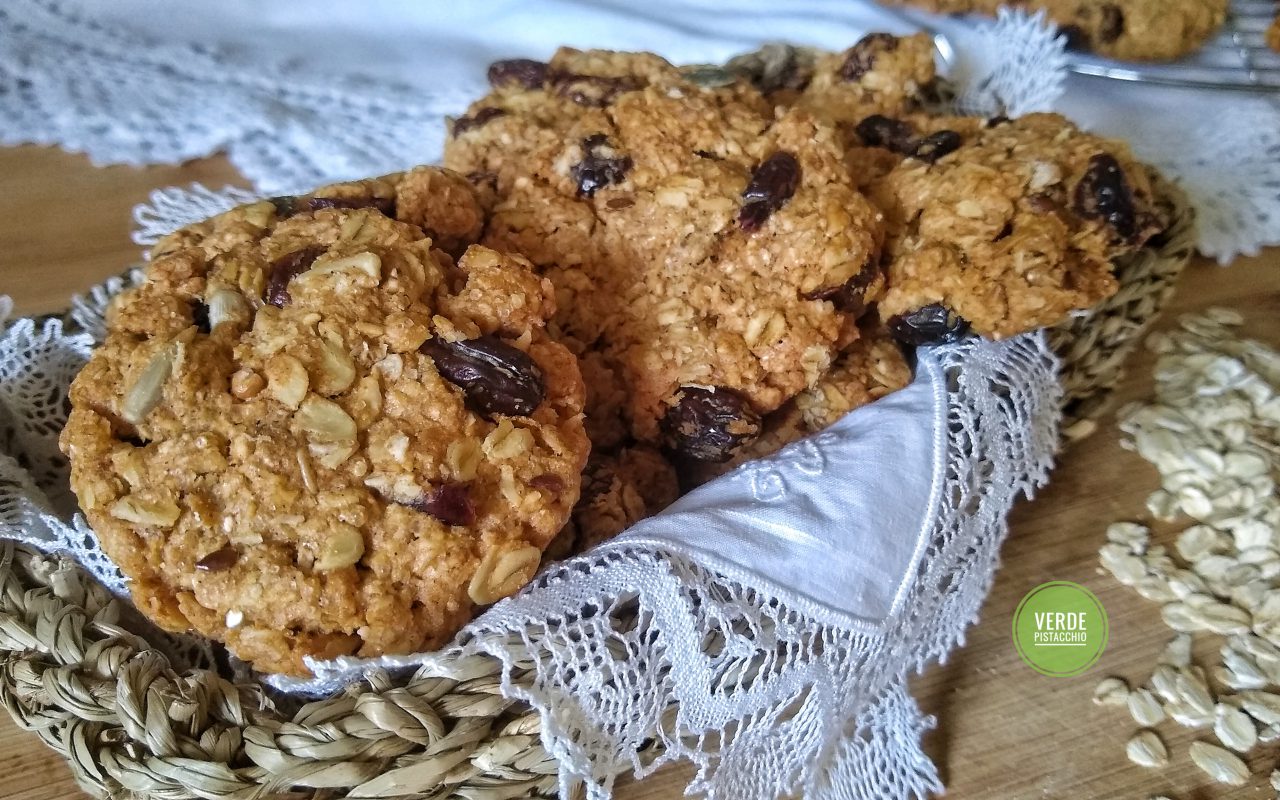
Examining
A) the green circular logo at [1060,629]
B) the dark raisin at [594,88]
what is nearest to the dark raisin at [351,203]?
the dark raisin at [594,88]

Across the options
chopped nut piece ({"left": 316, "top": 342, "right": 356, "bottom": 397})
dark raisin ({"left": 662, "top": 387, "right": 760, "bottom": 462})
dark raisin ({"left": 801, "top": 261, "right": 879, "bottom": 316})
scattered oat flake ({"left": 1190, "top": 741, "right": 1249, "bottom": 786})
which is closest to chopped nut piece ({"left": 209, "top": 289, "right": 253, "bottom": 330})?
chopped nut piece ({"left": 316, "top": 342, "right": 356, "bottom": 397})

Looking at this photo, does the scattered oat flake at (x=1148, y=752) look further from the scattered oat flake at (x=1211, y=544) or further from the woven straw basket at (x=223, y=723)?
the woven straw basket at (x=223, y=723)

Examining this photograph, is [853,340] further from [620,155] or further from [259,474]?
[259,474]

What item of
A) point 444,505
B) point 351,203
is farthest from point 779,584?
point 351,203

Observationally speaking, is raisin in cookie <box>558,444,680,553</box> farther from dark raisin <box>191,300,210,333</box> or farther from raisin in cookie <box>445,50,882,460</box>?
dark raisin <box>191,300,210,333</box>

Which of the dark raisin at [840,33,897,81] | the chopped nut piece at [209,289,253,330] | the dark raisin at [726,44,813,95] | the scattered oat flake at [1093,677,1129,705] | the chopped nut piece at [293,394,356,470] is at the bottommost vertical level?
the scattered oat flake at [1093,677,1129,705]

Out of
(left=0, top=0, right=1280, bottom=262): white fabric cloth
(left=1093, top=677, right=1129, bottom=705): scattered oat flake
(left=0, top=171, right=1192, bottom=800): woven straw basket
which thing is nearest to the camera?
(left=0, top=171, right=1192, bottom=800): woven straw basket
